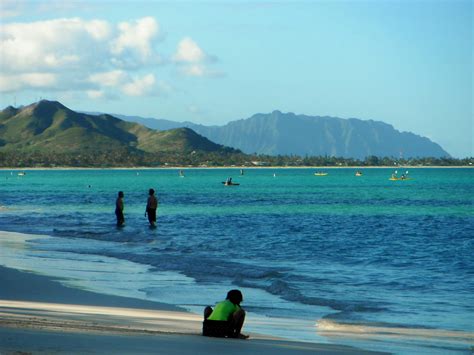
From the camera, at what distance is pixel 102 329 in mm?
11906

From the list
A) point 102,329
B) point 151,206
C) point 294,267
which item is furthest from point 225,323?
point 151,206

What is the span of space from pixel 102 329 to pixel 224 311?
Answer: 1758 millimetres

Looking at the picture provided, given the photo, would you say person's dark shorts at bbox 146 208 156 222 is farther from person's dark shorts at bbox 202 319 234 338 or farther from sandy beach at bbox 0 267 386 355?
person's dark shorts at bbox 202 319 234 338

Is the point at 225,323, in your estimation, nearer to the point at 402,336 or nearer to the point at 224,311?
the point at 224,311

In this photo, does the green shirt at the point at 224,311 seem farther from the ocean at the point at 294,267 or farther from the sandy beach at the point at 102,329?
the ocean at the point at 294,267

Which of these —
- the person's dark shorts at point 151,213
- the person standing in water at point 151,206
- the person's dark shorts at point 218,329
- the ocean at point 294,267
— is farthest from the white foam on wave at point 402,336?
the person's dark shorts at point 151,213

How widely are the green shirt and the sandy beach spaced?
0.37m

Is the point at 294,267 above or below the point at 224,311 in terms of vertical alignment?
below

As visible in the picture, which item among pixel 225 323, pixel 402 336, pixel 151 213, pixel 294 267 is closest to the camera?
pixel 225 323

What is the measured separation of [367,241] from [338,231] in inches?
209

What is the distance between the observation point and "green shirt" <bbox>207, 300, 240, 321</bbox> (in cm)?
1211

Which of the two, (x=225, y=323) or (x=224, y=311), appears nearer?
(x=225, y=323)

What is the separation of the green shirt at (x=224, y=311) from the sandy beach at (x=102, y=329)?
373 mm

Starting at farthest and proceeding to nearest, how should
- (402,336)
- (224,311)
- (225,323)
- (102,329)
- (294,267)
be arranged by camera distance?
(294,267) → (402,336) → (224,311) → (225,323) → (102,329)
